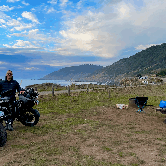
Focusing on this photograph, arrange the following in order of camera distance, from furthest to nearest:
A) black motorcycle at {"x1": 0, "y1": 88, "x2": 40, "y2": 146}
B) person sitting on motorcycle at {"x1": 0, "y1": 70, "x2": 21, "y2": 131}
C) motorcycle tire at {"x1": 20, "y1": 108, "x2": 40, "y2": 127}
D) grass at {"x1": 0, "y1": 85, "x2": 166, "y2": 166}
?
motorcycle tire at {"x1": 20, "y1": 108, "x2": 40, "y2": 127} < person sitting on motorcycle at {"x1": 0, "y1": 70, "x2": 21, "y2": 131} < black motorcycle at {"x1": 0, "y1": 88, "x2": 40, "y2": 146} < grass at {"x1": 0, "y1": 85, "x2": 166, "y2": 166}

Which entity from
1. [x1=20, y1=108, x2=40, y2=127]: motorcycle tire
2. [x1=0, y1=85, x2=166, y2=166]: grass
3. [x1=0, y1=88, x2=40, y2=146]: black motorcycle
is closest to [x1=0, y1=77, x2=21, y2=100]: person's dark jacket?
[x1=0, y1=88, x2=40, y2=146]: black motorcycle

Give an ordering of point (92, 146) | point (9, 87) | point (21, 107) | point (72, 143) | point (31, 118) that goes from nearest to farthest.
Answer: point (92, 146), point (72, 143), point (9, 87), point (21, 107), point (31, 118)

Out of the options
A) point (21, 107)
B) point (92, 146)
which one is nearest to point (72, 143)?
point (92, 146)

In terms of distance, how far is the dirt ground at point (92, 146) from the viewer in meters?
4.80

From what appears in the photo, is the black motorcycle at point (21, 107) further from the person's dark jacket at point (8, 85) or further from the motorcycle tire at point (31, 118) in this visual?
the person's dark jacket at point (8, 85)

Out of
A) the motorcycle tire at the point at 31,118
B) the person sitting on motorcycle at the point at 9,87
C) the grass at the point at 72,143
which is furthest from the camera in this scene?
the motorcycle tire at the point at 31,118

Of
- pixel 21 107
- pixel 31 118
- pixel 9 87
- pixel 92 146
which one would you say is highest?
pixel 9 87

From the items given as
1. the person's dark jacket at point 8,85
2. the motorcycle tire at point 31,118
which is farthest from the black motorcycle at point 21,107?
the person's dark jacket at point 8,85

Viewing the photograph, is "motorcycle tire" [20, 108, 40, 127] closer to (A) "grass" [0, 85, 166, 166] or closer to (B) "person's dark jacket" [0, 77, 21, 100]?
(A) "grass" [0, 85, 166, 166]

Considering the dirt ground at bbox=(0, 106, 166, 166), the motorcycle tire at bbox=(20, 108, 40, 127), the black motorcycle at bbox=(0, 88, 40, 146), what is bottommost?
the dirt ground at bbox=(0, 106, 166, 166)

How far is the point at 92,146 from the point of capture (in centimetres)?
588

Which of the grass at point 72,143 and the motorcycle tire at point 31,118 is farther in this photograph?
the motorcycle tire at point 31,118

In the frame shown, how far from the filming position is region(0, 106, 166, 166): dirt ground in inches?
189

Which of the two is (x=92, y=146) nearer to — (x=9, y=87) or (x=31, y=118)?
(x=31, y=118)
